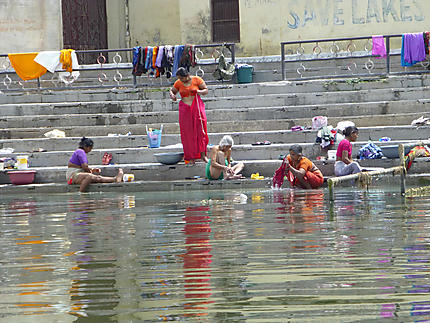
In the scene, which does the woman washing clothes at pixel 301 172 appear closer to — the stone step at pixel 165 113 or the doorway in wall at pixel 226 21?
the stone step at pixel 165 113

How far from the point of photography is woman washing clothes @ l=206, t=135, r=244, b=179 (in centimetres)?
1348

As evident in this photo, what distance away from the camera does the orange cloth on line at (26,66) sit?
18.3 meters

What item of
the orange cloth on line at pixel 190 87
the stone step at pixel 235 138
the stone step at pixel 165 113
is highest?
the orange cloth on line at pixel 190 87

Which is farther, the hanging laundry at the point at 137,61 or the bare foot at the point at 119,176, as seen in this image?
the hanging laundry at the point at 137,61

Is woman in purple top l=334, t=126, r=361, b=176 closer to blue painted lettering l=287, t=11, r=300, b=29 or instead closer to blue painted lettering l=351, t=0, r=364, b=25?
blue painted lettering l=351, t=0, r=364, b=25

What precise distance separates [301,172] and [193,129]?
2680mm

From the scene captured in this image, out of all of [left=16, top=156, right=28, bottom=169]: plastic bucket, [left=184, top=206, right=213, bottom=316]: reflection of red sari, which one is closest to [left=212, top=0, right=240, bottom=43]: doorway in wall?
[left=16, top=156, right=28, bottom=169]: plastic bucket

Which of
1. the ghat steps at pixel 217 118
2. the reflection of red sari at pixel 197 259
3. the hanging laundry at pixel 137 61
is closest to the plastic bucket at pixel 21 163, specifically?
the ghat steps at pixel 217 118

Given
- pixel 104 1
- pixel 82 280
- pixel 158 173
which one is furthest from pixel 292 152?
pixel 104 1

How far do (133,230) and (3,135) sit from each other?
30.6 feet

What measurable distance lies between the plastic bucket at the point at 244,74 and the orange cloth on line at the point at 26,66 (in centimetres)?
430

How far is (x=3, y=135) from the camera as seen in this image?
16.8 meters

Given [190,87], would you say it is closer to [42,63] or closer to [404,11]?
[42,63]

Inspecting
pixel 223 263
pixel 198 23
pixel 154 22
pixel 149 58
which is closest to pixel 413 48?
pixel 149 58
